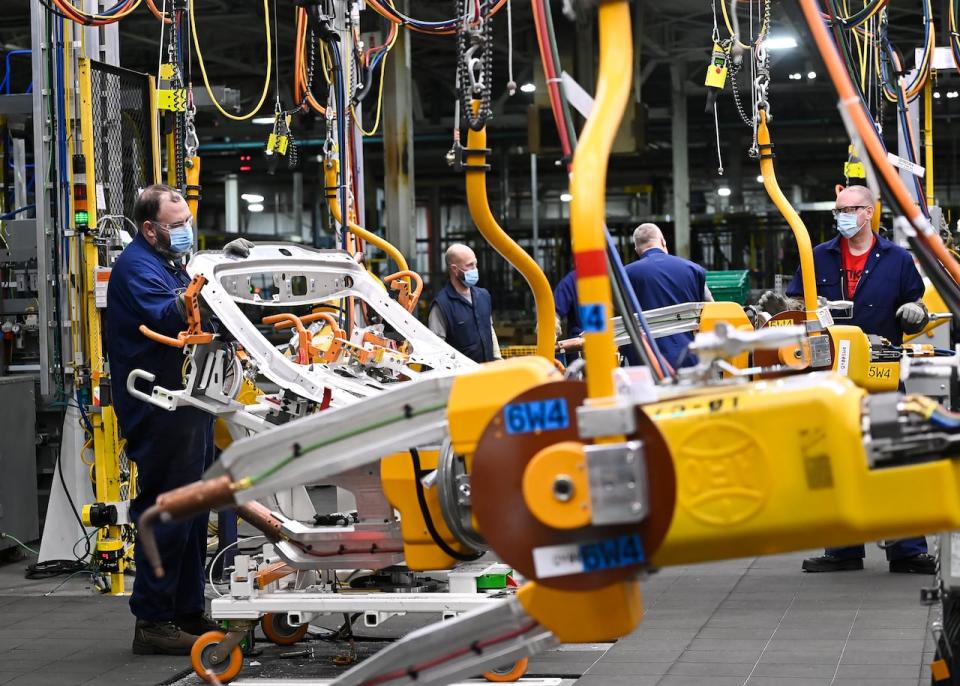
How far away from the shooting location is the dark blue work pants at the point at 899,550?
6523 mm

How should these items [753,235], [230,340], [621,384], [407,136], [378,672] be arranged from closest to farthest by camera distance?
[621,384] < [378,672] < [230,340] < [407,136] < [753,235]

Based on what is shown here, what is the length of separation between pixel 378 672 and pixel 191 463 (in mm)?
2922

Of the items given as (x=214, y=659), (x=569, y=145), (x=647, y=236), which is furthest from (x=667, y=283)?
(x=569, y=145)

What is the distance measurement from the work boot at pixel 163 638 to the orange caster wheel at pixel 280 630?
298mm

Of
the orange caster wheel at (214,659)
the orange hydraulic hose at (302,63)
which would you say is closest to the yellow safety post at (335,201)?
the orange hydraulic hose at (302,63)

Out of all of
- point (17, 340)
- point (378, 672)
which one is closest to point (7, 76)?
point (17, 340)

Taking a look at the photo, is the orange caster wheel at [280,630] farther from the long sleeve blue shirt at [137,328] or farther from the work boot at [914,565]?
the work boot at [914,565]

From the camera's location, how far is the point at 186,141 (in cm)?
641

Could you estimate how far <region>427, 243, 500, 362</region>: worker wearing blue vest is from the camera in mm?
7809

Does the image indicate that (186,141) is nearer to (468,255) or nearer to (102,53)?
(102,53)

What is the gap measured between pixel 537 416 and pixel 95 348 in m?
4.89

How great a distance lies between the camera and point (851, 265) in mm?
6672

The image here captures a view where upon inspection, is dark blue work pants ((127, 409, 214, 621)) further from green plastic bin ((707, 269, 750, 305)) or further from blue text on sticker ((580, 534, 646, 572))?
green plastic bin ((707, 269, 750, 305))

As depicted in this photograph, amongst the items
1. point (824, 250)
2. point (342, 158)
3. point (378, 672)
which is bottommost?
point (378, 672)
